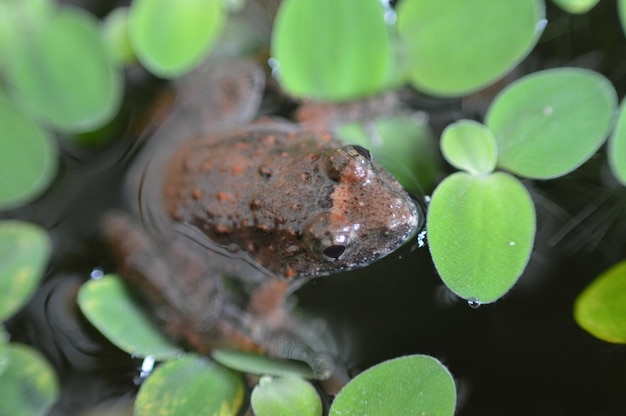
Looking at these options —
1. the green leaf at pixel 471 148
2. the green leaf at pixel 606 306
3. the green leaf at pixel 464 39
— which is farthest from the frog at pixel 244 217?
the green leaf at pixel 606 306

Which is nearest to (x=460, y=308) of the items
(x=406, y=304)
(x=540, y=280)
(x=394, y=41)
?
(x=406, y=304)

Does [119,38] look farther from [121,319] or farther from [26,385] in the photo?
[26,385]

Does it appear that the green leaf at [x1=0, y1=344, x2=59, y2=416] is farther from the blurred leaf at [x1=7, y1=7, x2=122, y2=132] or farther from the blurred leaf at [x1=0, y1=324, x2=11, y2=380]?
the blurred leaf at [x1=7, y1=7, x2=122, y2=132]

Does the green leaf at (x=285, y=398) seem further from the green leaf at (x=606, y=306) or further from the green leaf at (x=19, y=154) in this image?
the green leaf at (x=19, y=154)

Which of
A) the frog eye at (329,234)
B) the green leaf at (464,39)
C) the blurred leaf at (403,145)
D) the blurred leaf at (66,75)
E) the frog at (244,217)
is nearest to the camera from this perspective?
the frog eye at (329,234)

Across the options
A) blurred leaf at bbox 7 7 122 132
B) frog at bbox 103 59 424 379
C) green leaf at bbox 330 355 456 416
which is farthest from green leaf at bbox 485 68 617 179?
blurred leaf at bbox 7 7 122 132

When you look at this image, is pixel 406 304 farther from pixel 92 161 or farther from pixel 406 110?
pixel 92 161
